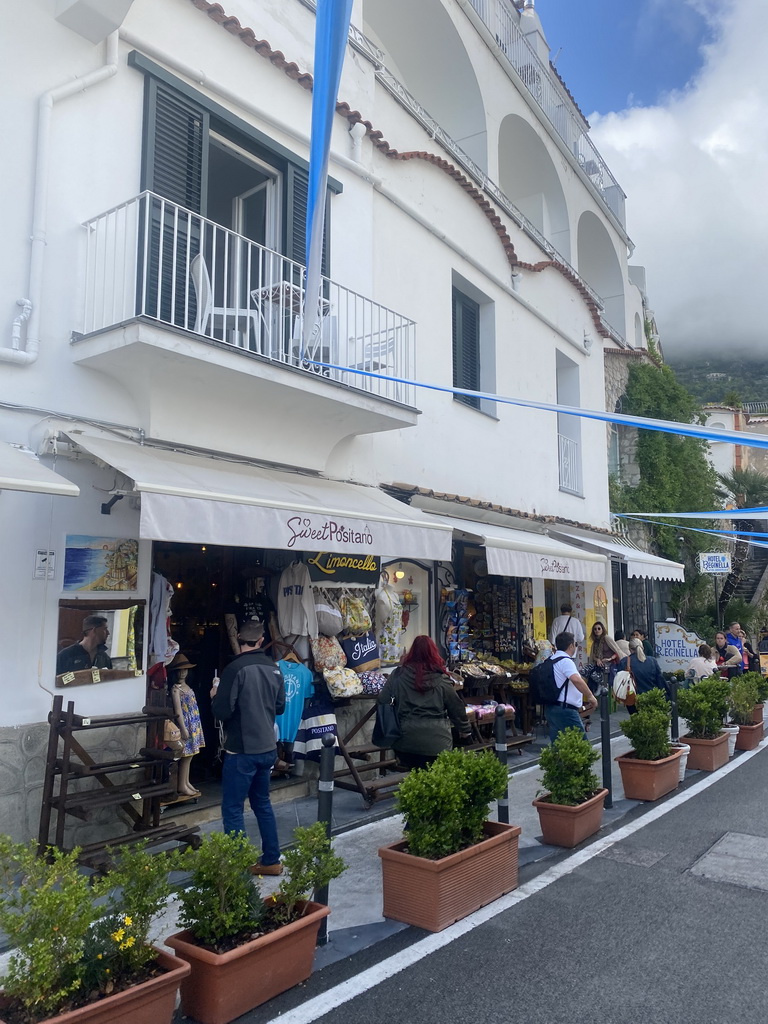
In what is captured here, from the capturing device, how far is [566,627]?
13.1 meters

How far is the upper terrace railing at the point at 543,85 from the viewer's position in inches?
580

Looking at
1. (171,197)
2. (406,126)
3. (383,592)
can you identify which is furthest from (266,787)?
(406,126)

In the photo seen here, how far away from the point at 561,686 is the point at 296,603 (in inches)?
111

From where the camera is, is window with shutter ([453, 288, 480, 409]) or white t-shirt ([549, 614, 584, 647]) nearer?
window with shutter ([453, 288, 480, 409])

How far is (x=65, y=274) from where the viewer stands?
645 centimetres

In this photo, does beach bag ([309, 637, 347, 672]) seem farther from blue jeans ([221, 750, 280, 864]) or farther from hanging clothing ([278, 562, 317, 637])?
blue jeans ([221, 750, 280, 864])

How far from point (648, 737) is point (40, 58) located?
8.18 meters

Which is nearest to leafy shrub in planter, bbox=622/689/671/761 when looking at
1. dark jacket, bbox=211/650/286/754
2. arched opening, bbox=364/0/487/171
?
dark jacket, bbox=211/650/286/754

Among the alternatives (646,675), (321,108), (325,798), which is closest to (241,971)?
(325,798)

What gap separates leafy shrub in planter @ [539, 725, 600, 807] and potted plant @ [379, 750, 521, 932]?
1385mm

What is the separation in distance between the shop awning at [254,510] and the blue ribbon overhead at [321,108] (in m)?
1.43

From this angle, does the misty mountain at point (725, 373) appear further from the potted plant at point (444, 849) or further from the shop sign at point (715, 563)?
the potted plant at point (444, 849)

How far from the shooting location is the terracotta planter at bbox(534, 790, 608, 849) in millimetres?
6320

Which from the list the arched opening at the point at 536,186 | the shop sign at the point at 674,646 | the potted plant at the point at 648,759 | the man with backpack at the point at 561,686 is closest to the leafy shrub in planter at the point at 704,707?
the potted plant at the point at 648,759
